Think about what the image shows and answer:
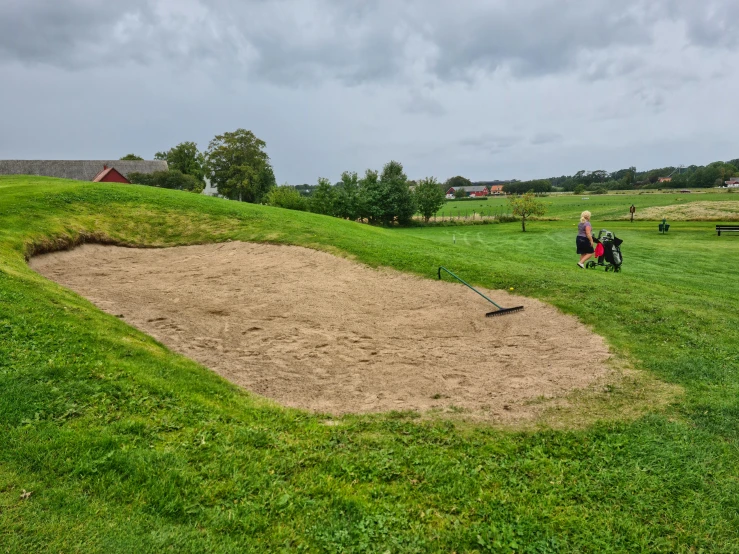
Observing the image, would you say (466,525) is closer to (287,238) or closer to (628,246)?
(287,238)

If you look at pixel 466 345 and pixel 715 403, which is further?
pixel 466 345

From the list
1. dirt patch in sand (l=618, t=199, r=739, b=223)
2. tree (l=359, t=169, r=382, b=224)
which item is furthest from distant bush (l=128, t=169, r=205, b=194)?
dirt patch in sand (l=618, t=199, r=739, b=223)

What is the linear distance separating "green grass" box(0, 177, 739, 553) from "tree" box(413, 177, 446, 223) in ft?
208

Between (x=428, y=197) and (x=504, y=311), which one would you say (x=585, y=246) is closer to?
(x=504, y=311)

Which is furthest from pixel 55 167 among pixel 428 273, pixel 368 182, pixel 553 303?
pixel 553 303

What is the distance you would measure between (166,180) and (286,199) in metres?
26.5

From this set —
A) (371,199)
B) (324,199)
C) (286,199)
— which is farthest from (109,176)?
(371,199)

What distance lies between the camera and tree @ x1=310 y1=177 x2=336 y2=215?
67188 millimetres

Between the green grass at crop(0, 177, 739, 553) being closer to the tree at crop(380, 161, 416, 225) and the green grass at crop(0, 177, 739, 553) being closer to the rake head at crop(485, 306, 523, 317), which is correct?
the rake head at crop(485, 306, 523, 317)

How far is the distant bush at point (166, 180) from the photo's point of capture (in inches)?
2923

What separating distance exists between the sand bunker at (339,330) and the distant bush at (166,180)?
6536 centimetres

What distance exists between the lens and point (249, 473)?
4383 mm

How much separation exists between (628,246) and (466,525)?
36.5 m

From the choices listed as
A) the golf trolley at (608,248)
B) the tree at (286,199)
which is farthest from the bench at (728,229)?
the tree at (286,199)
